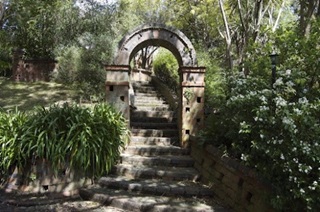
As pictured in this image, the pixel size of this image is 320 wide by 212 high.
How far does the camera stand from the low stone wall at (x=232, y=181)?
11.8 ft

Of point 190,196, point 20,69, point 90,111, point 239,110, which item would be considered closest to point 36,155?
point 90,111

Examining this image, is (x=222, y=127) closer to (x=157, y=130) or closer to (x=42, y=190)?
(x=157, y=130)

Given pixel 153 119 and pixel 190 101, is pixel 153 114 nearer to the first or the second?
pixel 153 119

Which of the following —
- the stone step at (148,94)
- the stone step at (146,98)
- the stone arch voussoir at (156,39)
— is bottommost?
the stone step at (146,98)

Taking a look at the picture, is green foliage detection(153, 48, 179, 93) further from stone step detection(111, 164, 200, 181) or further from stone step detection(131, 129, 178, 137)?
stone step detection(111, 164, 200, 181)

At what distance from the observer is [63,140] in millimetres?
5359

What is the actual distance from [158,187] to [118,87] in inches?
107

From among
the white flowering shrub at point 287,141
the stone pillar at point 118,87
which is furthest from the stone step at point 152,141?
the white flowering shrub at point 287,141

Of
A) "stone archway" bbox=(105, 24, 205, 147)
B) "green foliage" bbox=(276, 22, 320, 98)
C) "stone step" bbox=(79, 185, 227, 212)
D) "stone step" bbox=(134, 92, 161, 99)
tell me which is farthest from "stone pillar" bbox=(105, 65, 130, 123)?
"stone step" bbox=(134, 92, 161, 99)

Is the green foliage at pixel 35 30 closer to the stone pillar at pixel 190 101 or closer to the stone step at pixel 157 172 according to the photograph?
the stone pillar at pixel 190 101

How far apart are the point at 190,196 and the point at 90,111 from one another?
2.80 meters

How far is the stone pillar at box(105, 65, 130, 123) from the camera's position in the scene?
6.63 metres

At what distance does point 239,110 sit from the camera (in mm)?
4168

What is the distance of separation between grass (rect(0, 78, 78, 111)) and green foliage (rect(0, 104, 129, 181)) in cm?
516
